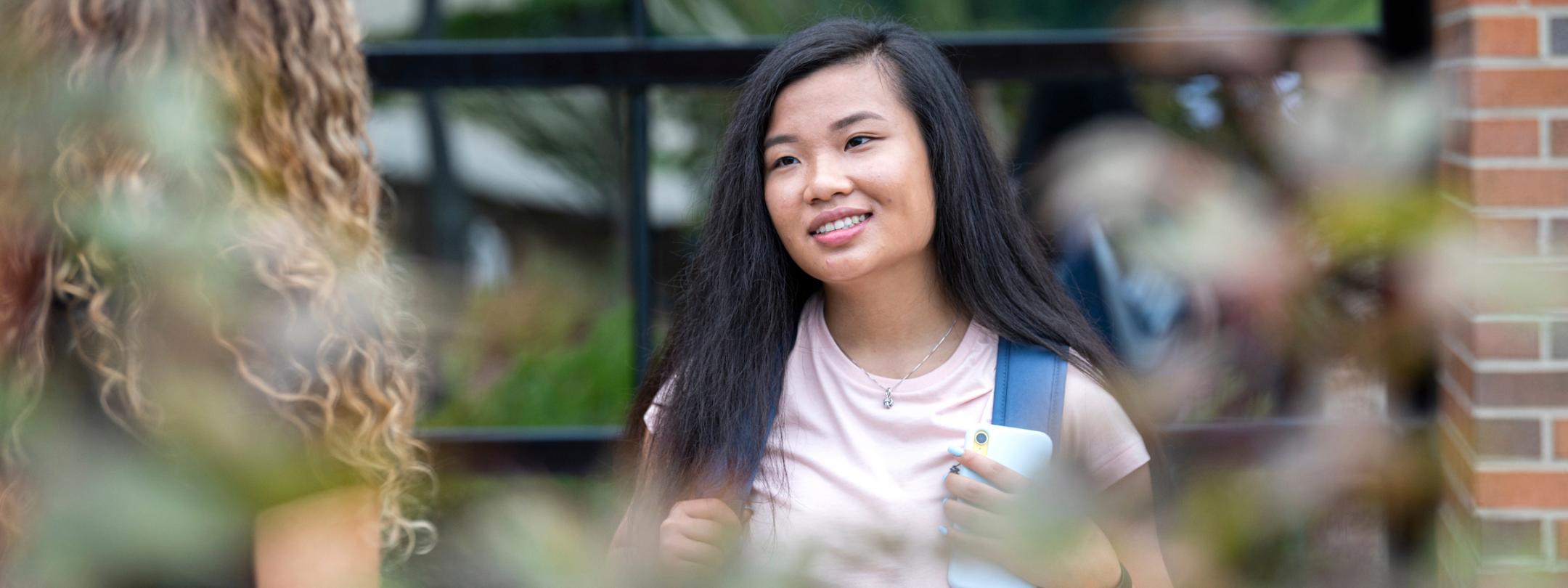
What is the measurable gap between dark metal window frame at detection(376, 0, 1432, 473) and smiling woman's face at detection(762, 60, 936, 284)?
123 centimetres

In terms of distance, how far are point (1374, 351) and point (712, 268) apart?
1.22 metres

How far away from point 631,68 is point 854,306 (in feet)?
4.35

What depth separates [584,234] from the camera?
10.2 feet

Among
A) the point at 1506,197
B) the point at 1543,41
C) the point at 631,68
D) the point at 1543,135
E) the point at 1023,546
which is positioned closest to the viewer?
the point at 1023,546

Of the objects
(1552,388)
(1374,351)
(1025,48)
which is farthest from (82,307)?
(1025,48)

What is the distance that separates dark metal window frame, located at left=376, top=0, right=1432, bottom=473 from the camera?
9.11 ft

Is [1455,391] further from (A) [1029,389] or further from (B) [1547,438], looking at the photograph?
(A) [1029,389]

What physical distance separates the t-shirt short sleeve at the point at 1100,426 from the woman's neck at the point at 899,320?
0.18m

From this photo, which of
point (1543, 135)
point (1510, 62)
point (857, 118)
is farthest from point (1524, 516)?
point (1510, 62)

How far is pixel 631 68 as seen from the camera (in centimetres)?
285

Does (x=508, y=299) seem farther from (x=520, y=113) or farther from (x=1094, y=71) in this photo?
(x=1094, y=71)

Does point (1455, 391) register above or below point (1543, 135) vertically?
below

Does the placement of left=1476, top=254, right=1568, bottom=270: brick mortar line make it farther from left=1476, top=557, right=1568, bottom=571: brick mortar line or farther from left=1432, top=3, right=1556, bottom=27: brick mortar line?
left=1432, top=3, right=1556, bottom=27: brick mortar line

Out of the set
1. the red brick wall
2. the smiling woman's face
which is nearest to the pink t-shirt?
the smiling woman's face
